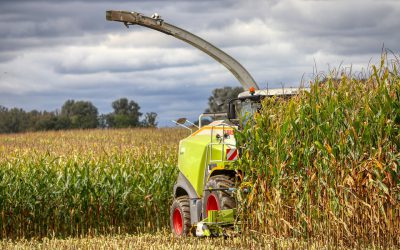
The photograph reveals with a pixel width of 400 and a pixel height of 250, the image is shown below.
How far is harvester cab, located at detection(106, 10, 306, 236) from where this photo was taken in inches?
405

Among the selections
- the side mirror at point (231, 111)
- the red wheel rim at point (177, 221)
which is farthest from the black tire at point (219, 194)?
the red wheel rim at point (177, 221)

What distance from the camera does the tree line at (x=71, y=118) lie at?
200 feet

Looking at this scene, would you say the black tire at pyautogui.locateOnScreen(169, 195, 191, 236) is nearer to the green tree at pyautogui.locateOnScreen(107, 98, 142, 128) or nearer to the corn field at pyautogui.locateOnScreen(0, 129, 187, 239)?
the corn field at pyautogui.locateOnScreen(0, 129, 187, 239)

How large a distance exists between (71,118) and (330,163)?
54.5 meters

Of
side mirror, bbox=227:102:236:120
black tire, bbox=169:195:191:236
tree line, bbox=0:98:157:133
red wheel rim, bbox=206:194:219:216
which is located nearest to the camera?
red wheel rim, bbox=206:194:219:216

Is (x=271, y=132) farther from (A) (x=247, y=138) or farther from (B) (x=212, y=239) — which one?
(B) (x=212, y=239)

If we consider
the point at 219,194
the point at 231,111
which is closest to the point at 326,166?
the point at 219,194

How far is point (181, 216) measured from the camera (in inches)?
464

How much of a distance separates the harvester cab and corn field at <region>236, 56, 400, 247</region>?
0.26 metres

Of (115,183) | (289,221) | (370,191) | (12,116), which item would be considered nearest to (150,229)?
(115,183)

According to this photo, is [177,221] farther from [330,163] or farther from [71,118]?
[71,118]

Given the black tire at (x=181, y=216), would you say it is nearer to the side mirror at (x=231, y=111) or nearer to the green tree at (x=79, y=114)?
the side mirror at (x=231, y=111)

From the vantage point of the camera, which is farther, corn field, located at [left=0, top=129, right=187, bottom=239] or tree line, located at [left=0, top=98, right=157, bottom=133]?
tree line, located at [left=0, top=98, right=157, bottom=133]

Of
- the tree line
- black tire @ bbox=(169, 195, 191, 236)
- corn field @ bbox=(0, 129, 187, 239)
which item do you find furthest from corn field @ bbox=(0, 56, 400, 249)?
the tree line
